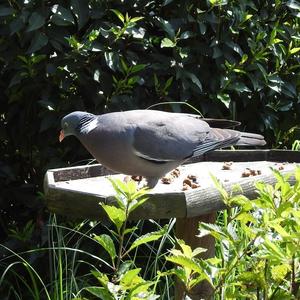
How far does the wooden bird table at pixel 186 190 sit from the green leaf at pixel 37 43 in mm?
753

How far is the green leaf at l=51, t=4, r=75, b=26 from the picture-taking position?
134 inches

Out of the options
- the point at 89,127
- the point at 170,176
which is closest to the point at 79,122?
the point at 89,127

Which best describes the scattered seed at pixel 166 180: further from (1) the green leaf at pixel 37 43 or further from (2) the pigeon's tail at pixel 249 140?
(1) the green leaf at pixel 37 43

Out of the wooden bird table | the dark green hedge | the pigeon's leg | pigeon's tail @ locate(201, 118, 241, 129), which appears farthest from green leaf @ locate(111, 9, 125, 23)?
the pigeon's leg

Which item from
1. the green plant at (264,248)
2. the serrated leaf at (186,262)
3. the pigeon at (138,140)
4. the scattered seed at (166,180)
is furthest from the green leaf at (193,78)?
the serrated leaf at (186,262)

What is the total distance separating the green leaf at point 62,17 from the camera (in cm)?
339

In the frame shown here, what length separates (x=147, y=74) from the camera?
375cm

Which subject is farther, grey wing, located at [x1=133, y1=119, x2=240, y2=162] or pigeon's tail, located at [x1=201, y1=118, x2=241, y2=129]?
pigeon's tail, located at [x1=201, y1=118, x2=241, y2=129]

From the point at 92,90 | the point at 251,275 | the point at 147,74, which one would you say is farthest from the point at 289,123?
the point at 251,275

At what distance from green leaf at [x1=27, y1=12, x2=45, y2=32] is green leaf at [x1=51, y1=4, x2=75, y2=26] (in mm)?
64

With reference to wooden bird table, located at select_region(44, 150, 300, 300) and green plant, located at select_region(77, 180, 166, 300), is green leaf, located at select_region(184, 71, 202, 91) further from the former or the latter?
green plant, located at select_region(77, 180, 166, 300)

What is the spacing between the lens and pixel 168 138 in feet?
9.39

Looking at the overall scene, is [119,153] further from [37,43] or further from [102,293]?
[102,293]

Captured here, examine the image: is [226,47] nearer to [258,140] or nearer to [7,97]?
[258,140]
